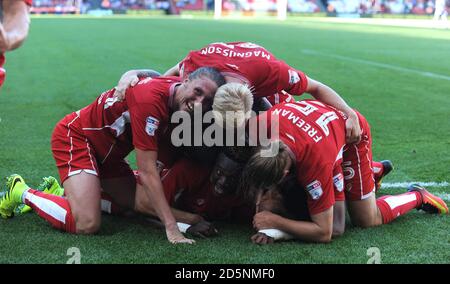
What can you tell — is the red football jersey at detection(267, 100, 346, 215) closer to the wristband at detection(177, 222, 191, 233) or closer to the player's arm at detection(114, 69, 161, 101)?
the wristband at detection(177, 222, 191, 233)

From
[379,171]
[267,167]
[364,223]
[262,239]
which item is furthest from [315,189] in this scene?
[379,171]

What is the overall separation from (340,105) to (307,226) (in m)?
Result: 0.88

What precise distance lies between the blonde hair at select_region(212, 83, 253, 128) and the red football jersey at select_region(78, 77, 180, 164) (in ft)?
1.26

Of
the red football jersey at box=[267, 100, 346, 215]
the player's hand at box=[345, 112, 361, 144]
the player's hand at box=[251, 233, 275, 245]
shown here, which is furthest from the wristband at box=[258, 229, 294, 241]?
the player's hand at box=[345, 112, 361, 144]

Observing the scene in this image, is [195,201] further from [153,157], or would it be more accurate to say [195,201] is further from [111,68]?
[111,68]

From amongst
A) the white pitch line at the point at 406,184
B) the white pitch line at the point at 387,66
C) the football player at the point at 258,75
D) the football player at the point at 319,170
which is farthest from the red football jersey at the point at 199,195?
the white pitch line at the point at 387,66

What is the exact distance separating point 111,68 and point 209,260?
9789 millimetres

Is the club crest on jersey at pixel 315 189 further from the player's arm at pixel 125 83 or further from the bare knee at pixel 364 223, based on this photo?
the player's arm at pixel 125 83

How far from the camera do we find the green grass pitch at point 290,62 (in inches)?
135

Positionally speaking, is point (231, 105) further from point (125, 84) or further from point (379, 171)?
point (379, 171)

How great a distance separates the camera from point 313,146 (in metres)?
3.39

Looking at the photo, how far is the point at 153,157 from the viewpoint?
11.8ft

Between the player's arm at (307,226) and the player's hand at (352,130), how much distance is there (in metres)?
0.53

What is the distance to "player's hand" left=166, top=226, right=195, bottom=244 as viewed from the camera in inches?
139
